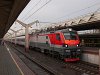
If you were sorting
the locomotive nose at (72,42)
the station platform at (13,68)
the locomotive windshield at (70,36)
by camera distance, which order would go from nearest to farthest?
1. the station platform at (13,68)
2. the locomotive nose at (72,42)
3. the locomotive windshield at (70,36)

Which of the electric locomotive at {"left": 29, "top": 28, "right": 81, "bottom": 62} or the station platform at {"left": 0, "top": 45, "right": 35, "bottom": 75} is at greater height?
the electric locomotive at {"left": 29, "top": 28, "right": 81, "bottom": 62}

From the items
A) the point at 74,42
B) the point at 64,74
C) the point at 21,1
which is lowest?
the point at 64,74

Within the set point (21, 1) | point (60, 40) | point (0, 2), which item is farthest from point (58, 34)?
point (21, 1)

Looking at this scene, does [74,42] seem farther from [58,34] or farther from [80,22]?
[80,22]

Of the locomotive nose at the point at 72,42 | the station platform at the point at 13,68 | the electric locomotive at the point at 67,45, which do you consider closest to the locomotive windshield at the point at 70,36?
the electric locomotive at the point at 67,45

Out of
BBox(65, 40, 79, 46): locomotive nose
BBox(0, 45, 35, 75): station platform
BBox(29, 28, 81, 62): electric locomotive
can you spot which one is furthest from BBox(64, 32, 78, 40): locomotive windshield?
BBox(0, 45, 35, 75): station platform

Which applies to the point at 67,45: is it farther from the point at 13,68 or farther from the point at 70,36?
the point at 13,68

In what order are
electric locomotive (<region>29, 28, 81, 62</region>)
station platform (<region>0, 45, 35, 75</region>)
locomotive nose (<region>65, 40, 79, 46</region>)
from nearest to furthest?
station platform (<region>0, 45, 35, 75</region>) < electric locomotive (<region>29, 28, 81, 62</region>) < locomotive nose (<region>65, 40, 79, 46</region>)

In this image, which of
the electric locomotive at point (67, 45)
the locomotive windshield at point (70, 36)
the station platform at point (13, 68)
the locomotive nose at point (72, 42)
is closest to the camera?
the station platform at point (13, 68)

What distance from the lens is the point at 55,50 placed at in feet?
Result: 87.8

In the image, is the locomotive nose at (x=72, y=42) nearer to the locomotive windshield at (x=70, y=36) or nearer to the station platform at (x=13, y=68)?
the locomotive windshield at (x=70, y=36)

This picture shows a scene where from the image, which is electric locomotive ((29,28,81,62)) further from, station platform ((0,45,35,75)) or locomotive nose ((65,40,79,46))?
station platform ((0,45,35,75))

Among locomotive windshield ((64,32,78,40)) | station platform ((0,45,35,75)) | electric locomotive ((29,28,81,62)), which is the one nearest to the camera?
station platform ((0,45,35,75))

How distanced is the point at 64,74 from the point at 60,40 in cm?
846
